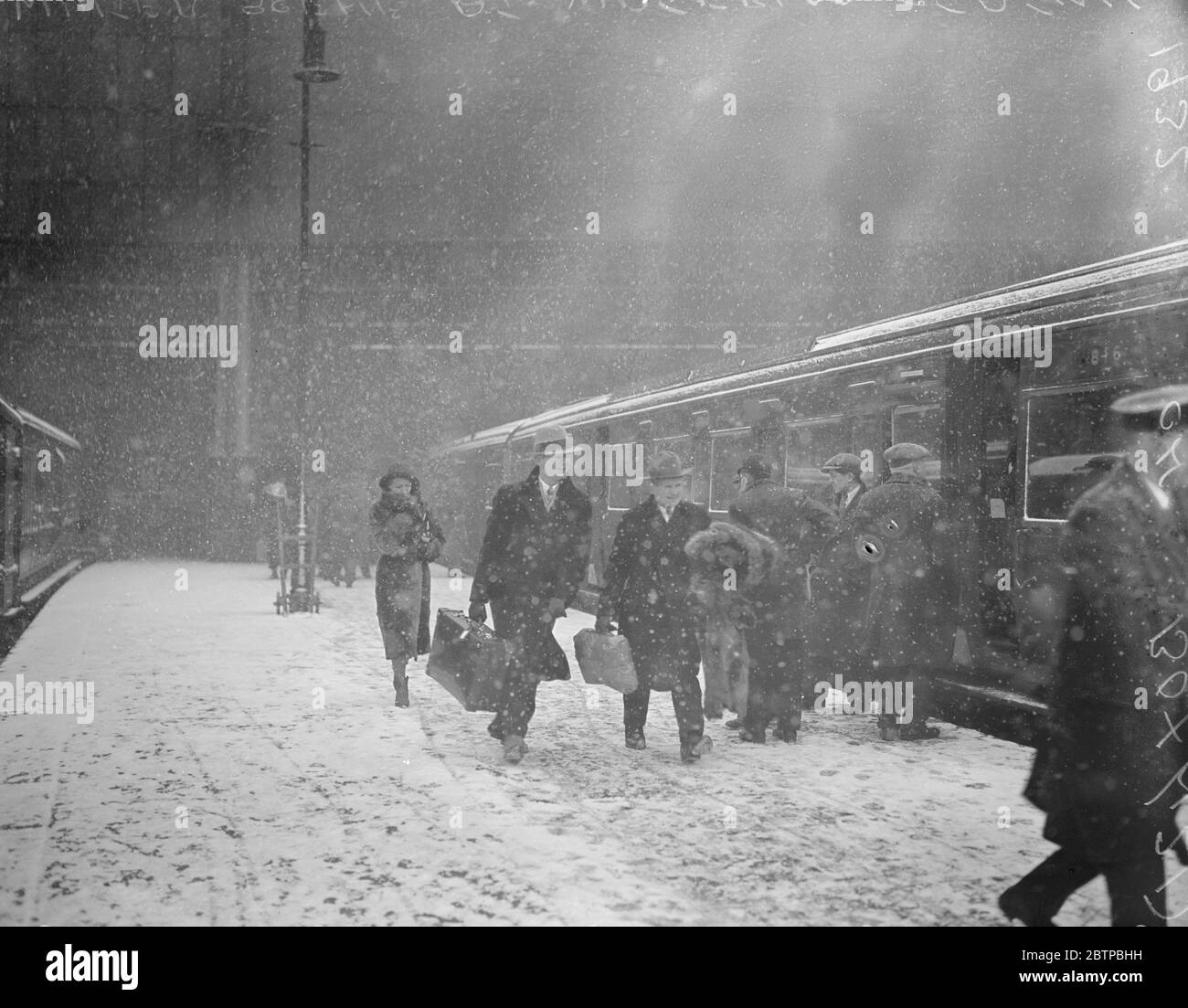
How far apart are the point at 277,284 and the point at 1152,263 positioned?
22.2 metres

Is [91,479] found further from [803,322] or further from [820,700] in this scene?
[820,700]

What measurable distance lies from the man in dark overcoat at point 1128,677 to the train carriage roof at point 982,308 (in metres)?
3.00

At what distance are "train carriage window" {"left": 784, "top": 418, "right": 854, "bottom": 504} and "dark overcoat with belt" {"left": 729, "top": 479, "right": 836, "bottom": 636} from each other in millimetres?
1677

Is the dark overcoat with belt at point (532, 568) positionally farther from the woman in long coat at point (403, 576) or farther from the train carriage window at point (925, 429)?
the train carriage window at point (925, 429)

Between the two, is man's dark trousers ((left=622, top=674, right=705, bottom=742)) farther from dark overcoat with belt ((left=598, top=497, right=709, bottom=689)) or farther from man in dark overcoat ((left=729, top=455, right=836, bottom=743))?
man in dark overcoat ((left=729, top=455, right=836, bottom=743))

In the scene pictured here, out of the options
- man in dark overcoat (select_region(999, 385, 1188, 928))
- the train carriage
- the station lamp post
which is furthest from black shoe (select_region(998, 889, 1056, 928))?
the station lamp post

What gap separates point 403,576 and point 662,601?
269cm

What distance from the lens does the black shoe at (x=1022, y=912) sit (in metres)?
3.69

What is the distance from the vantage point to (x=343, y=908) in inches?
159

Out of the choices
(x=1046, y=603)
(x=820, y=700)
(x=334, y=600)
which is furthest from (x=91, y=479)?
(x=1046, y=603)

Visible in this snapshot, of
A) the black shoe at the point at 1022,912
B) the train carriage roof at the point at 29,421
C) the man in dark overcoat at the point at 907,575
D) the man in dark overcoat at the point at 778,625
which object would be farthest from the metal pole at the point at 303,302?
the black shoe at the point at 1022,912

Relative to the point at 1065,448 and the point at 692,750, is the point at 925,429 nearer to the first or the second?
the point at 1065,448

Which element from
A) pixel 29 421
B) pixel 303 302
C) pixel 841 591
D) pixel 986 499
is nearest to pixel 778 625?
pixel 841 591

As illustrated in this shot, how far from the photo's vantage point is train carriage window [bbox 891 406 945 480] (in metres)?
7.84
